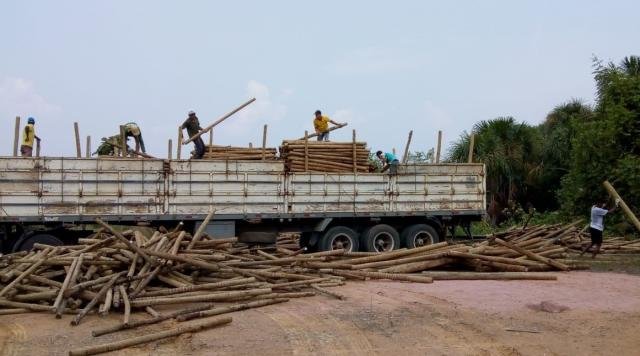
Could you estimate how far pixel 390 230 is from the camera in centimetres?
1680

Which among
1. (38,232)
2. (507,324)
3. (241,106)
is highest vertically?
(241,106)

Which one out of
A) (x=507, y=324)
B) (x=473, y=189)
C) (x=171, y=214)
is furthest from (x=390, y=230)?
(x=507, y=324)

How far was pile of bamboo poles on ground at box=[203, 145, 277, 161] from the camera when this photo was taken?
15.9 m

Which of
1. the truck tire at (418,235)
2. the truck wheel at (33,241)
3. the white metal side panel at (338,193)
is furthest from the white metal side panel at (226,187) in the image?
the truck tire at (418,235)

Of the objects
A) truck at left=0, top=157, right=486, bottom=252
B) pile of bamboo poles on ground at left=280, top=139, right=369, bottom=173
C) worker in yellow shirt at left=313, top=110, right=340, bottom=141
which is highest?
worker in yellow shirt at left=313, top=110, right=340, bottom=141

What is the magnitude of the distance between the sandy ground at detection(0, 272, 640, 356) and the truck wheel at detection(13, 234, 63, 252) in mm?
5243

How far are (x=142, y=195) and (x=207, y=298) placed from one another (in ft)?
19.1

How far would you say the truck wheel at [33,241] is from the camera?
1381 centimetres

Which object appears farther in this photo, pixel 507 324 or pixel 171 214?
pixel 171 214

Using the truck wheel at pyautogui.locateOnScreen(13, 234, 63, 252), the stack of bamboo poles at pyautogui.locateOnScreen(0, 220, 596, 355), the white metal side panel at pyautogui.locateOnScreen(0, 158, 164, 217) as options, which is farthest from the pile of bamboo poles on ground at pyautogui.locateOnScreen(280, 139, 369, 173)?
the truck wheel at pyautogui.locateOnScreen(13, 234, 63, 252)

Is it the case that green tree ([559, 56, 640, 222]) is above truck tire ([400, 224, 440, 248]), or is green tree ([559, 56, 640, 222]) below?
above

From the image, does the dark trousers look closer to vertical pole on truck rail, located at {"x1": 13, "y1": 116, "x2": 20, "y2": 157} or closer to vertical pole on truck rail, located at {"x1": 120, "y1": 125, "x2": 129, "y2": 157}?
vertical pole on truck rail, located at {"x1": 120, "y1": 125, "x2": 129, "y2": 157}

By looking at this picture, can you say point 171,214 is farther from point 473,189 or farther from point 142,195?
point 473,189

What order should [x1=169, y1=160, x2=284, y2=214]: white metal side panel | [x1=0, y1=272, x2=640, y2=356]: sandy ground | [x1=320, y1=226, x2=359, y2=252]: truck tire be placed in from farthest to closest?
1. [x1=320, y1=226, x2=359, y2=252]: truck tire
2. [x1=169, y1=160, x2=284, y2=214]: white metal side panel
3. [x1=0, y1=272, x2=640, y2=356]: sandy ground
